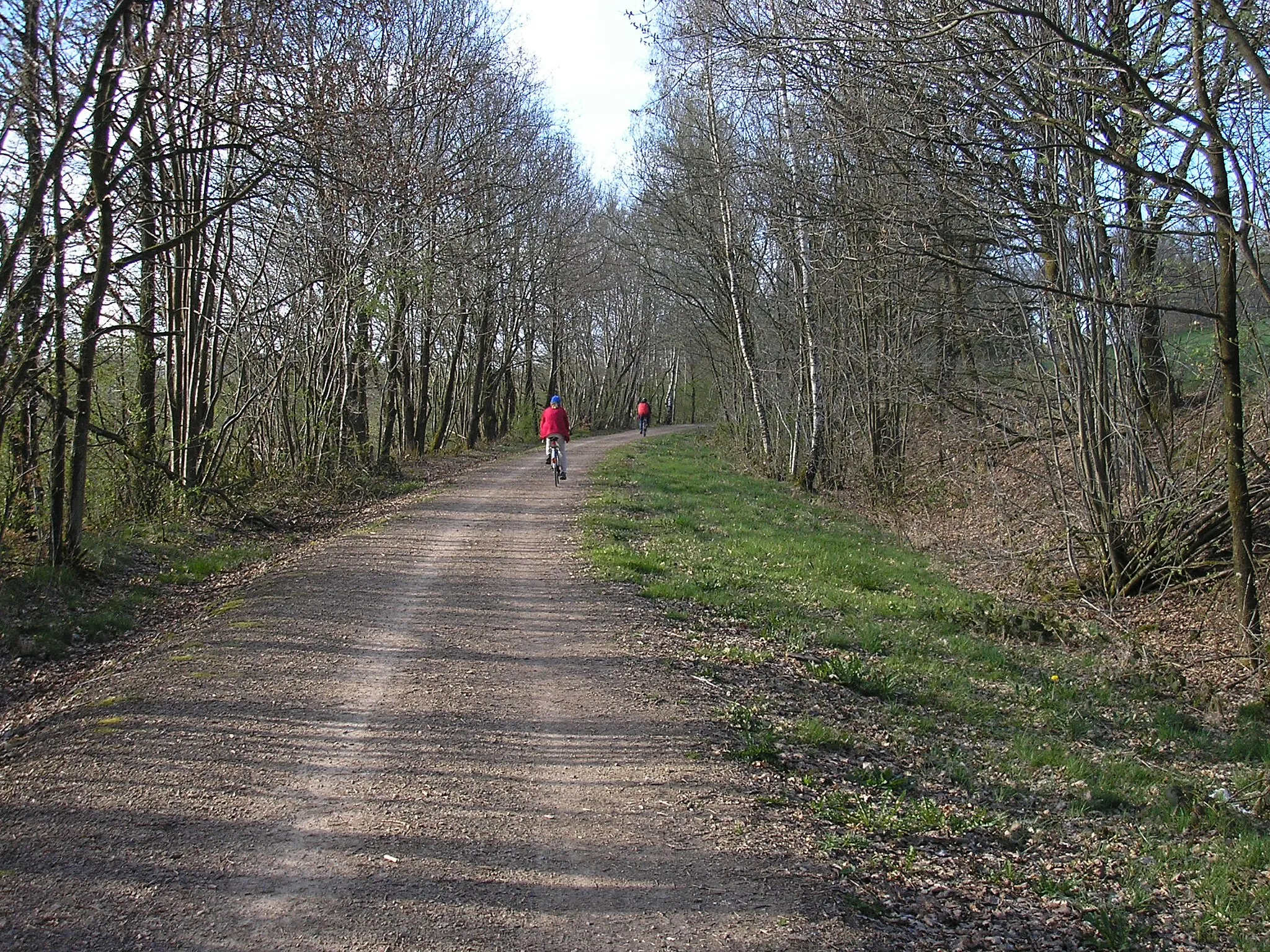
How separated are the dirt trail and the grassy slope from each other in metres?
0.75

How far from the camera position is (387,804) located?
4844 millimetres

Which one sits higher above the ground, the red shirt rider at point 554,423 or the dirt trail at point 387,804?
the red shirt rider at point 554,423

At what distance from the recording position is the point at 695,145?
82.4ft

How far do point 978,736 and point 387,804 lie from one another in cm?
485

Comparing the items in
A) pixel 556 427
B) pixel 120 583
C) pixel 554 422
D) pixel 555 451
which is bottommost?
pixel 120 583

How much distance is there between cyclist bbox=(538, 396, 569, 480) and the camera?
59.0ft

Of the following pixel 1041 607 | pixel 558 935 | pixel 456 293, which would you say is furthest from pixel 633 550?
pixel 456 293

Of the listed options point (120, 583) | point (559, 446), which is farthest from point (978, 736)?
point (559, 446)

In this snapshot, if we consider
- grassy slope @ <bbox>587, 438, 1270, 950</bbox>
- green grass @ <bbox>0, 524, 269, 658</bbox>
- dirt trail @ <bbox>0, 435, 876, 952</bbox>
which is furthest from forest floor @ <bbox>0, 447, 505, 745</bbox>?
grassy slope @ <bbox>587, 438, 1270, 950</bbox>

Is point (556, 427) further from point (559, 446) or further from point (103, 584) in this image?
point (103, 584)

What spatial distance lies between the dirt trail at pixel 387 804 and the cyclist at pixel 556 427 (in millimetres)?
9766

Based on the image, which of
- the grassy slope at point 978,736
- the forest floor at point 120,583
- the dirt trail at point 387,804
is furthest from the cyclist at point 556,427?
the dirt trail at point 387,804

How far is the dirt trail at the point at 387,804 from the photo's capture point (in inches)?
151

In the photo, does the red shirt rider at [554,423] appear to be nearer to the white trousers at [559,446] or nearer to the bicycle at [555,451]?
the white trousers at [559,446]
